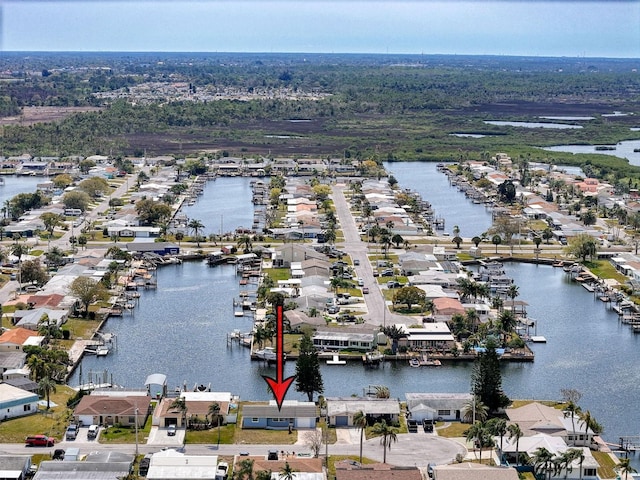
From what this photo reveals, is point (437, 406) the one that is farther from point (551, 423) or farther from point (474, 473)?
point (474, 473)

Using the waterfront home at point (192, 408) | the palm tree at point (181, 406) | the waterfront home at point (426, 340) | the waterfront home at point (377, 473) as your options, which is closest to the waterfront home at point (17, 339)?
the waterfront home at point (192, 408)

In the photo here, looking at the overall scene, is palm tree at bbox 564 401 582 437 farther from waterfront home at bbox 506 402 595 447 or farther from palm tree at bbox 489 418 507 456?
palm tree at bbox 489 418 507 456

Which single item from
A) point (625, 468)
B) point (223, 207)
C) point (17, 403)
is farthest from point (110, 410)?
A: point (223, 207)

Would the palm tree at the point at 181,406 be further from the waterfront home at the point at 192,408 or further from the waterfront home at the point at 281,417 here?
the waterfront home at the point at 281,417

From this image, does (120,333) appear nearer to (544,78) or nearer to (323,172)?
(323,172)

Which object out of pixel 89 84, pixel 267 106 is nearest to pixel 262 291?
pixel 267 106

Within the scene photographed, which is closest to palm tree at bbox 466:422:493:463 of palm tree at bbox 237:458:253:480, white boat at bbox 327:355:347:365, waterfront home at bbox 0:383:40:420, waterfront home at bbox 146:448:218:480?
palm tree at bbox 237:458:253:480
